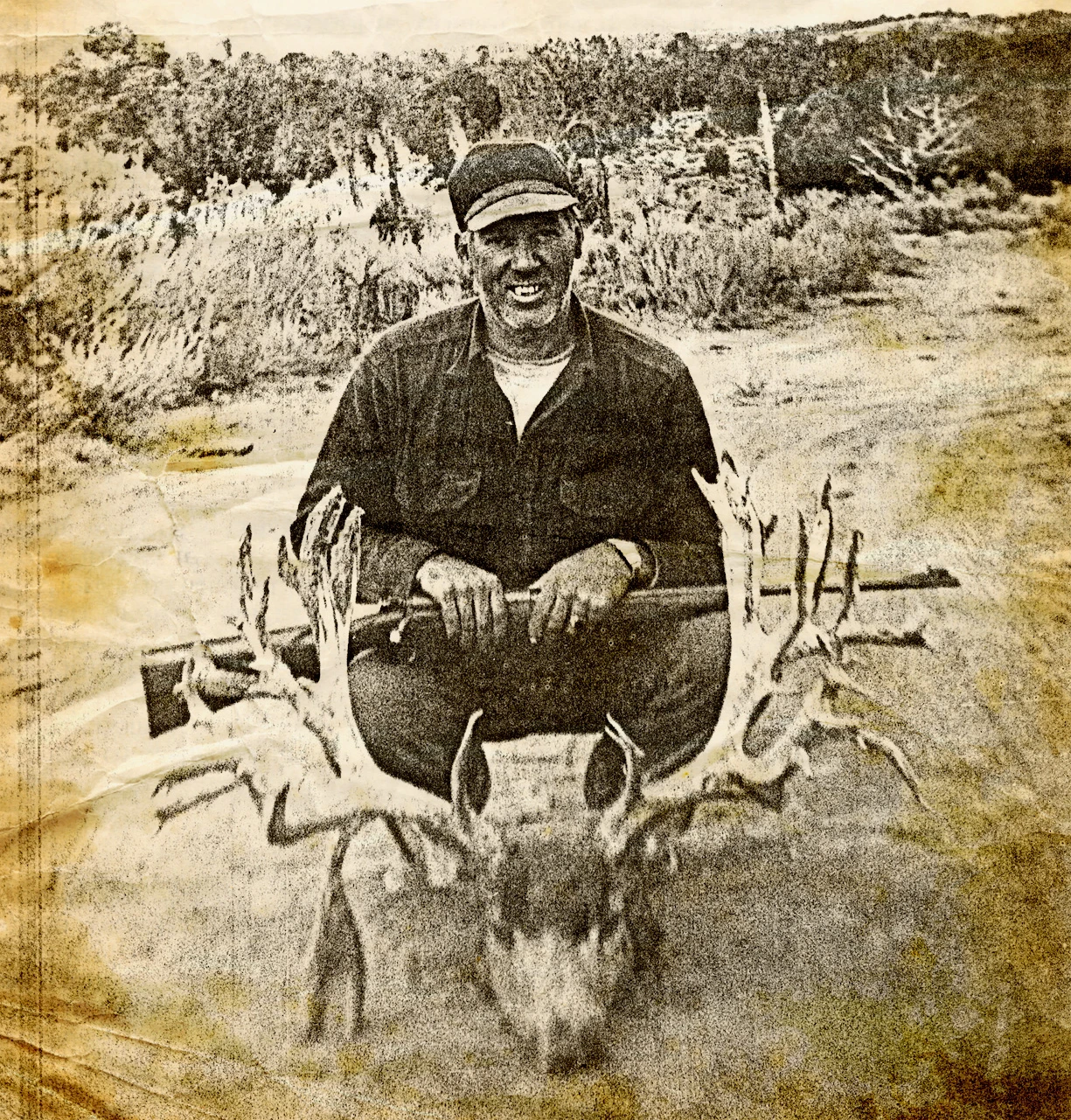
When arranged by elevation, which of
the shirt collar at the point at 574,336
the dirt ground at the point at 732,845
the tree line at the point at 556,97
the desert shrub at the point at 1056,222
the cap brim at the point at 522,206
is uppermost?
the tree line at the point at 556,97

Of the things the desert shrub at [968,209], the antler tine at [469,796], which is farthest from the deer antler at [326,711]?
the desert shrub at [968,209]

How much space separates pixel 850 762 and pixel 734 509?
0.54 meters

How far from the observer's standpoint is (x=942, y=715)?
161 centimetres

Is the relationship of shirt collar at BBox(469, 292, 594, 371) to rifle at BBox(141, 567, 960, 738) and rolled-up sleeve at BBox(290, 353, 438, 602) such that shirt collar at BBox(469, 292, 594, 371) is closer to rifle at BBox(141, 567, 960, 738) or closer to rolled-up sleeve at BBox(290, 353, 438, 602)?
rolled-up sleeve at BBox(290, 353, 438, 602)

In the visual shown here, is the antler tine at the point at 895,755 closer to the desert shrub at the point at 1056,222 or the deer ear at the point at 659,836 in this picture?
the deer ear at the point at 659,836

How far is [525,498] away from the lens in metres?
1.62

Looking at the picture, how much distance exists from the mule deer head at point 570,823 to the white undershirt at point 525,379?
36 centimetres

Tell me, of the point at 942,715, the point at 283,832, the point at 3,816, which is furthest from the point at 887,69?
the point at 3,816

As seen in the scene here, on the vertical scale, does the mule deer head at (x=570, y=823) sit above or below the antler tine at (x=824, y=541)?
below

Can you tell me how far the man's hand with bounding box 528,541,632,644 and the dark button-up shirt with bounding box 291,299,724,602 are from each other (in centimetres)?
5

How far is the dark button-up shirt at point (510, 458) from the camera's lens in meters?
1.62

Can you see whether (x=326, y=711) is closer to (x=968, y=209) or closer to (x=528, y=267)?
(x=528, y=267)

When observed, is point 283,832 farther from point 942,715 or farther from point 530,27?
point 530,27

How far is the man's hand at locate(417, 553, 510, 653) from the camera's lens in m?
Result: 1.61
